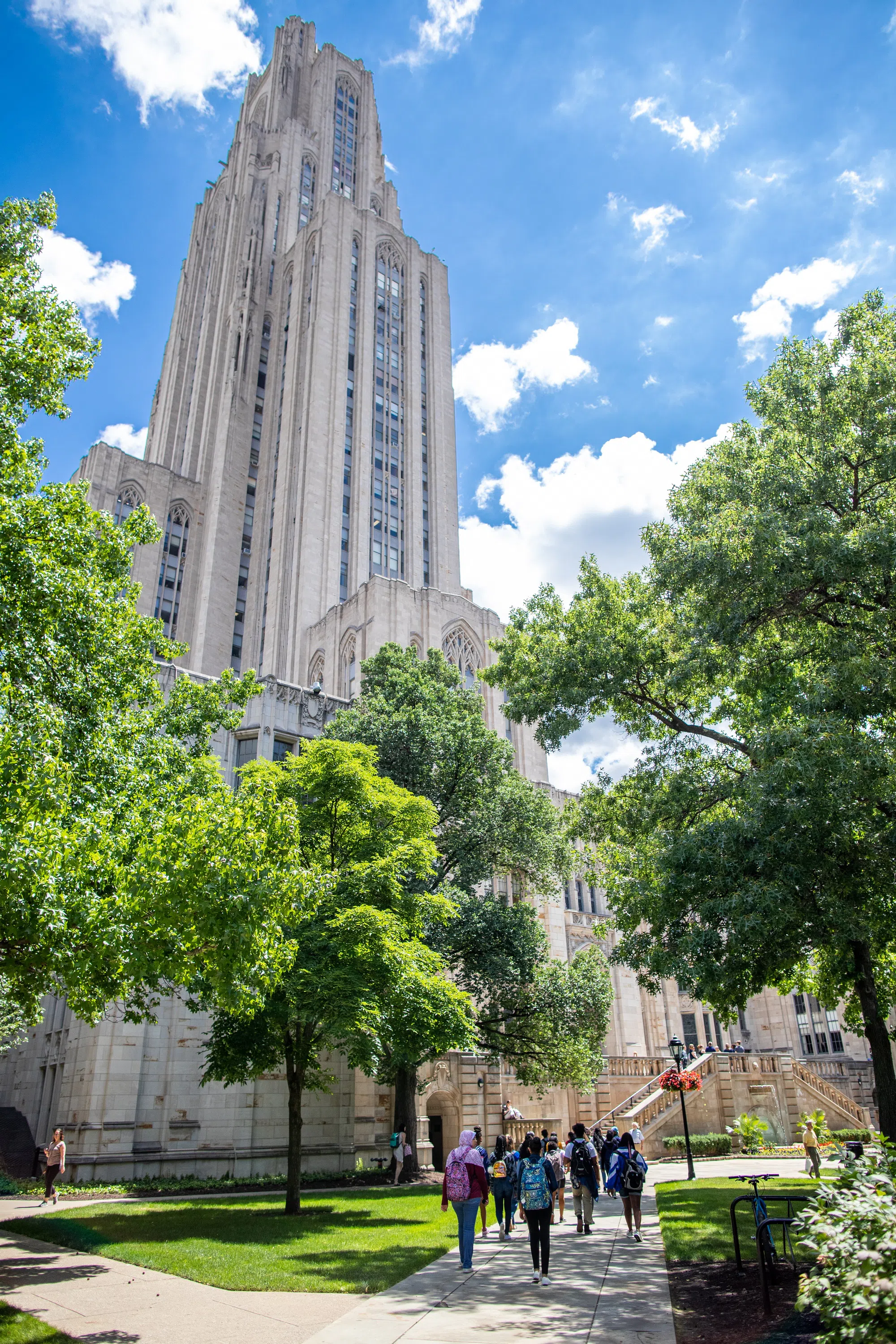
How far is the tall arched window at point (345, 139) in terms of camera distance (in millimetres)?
95812

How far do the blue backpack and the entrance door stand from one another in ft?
93.0

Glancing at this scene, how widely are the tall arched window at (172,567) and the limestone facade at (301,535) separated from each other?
224mm

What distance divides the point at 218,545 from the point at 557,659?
6093 cm

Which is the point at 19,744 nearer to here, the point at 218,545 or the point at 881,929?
the point at 881,929

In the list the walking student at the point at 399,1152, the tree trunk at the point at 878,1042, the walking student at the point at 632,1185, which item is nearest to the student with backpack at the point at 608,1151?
the walking student at the point at 399,1152

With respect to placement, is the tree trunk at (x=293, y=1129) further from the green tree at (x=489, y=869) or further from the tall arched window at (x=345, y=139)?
the tall arched window at (x=345, y=139)

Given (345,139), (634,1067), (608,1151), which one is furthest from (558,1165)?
(345,139)

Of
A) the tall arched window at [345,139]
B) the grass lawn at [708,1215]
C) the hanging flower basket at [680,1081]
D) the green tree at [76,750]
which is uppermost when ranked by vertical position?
the tall arched window at [345,139]

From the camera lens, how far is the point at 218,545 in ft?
249

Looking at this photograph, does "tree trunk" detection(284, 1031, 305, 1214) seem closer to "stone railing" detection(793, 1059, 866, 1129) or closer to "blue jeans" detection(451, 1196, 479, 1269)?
"blue jeans" detection(451, 1196, 479, 1269)

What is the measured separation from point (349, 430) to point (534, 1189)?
67830 mm

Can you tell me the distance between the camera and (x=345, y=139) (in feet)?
322

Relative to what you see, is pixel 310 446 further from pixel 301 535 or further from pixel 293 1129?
pixel 293 1129

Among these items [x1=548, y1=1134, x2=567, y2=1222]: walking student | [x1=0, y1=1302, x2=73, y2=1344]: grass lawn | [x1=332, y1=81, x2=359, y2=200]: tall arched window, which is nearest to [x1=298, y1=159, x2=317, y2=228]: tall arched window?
[x1=332, y1=81, x2=359, y2=200]: tall arched window
